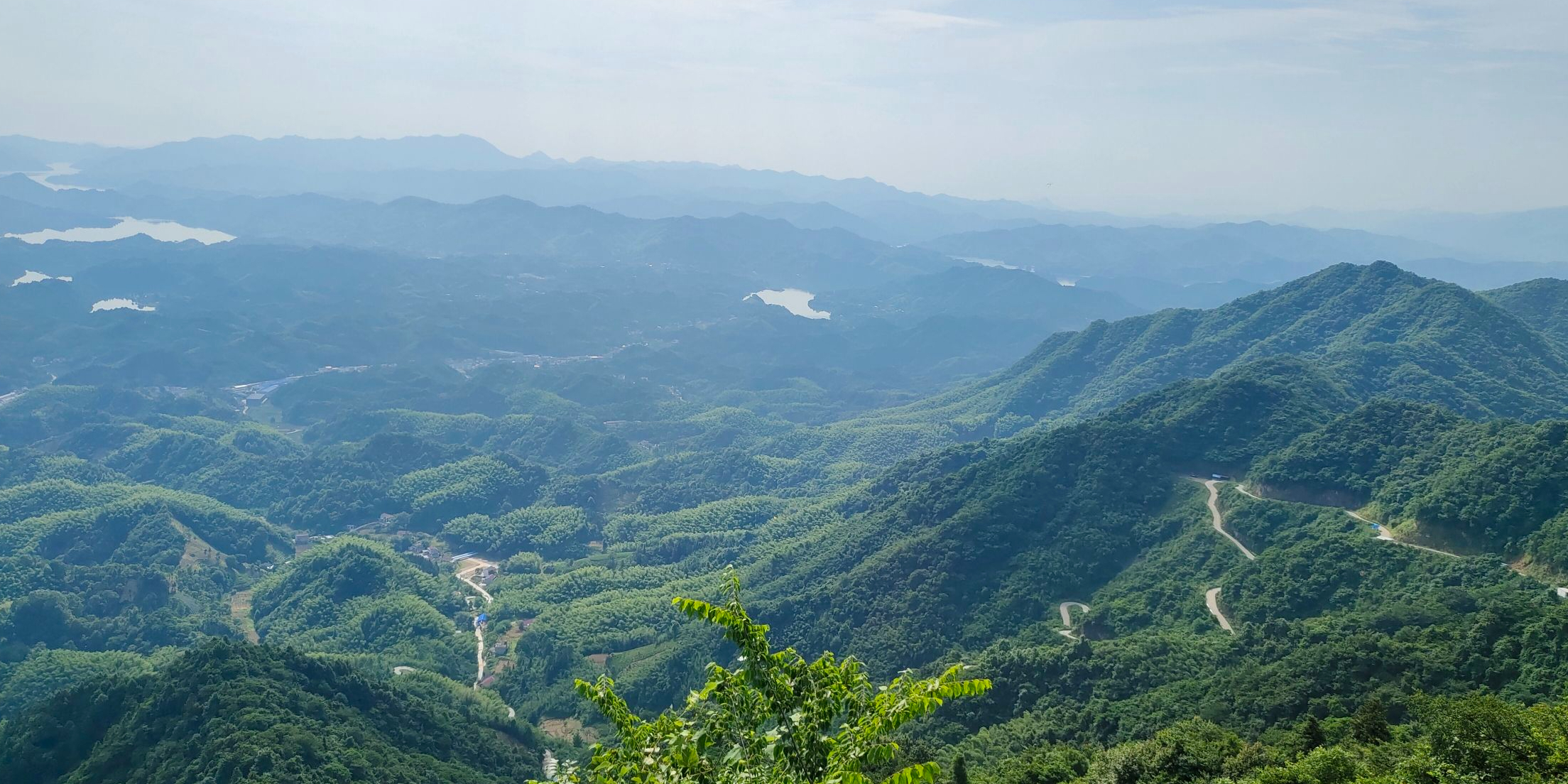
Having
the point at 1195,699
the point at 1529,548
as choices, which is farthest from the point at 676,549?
the point at 1529,548

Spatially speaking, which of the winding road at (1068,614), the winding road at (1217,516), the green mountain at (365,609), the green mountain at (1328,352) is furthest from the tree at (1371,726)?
the green mountain at (1328,352)

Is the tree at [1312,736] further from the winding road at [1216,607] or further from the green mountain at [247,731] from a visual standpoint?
the green mountain at [247,731]

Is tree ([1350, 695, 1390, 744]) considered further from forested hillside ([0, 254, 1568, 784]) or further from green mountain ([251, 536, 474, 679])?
green mountain ([251, 536, 474, 679])

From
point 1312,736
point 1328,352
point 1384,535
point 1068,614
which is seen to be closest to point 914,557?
point 1068,614

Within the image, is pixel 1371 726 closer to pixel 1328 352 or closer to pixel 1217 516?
pixel 1217 516

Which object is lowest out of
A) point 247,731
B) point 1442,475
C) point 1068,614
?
point 247,731
